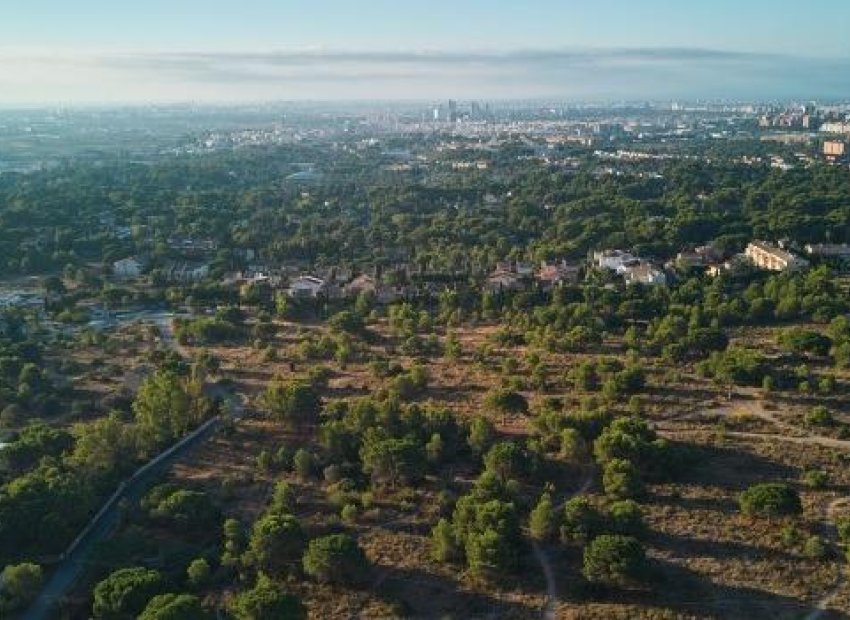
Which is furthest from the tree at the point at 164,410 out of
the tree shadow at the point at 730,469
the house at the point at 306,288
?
the house at the point at 306,288

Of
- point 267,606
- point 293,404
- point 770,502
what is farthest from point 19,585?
point 770,502

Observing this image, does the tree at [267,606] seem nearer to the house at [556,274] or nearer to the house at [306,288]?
the house at [306,288]

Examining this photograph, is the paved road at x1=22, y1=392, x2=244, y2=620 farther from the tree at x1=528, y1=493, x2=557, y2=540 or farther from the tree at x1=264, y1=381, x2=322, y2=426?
the tree at x1=528, y1=493, x2=557, y2=540

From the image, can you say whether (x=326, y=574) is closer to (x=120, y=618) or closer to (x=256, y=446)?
(x=120, y=618)

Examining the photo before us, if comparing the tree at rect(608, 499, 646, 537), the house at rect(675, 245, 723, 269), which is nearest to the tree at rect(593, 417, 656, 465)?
the tree at rect(608, 499, 646, 537)

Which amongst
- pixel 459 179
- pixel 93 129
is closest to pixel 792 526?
pixel 459 179

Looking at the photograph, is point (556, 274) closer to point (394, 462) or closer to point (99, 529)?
point (394, 462)
